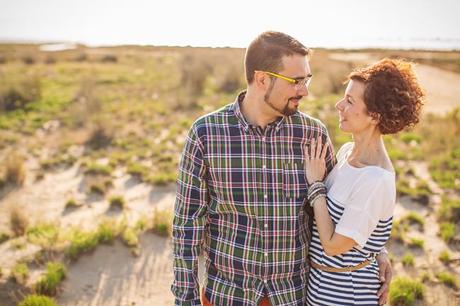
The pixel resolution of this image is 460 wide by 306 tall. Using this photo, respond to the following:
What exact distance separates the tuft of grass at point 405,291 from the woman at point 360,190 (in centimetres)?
254

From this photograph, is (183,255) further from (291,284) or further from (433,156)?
(433,156)

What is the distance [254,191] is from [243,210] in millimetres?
111

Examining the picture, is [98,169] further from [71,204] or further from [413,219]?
[413,219]

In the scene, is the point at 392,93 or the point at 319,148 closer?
the point at 392,93

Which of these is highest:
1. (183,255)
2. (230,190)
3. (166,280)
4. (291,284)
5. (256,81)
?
(256,81)

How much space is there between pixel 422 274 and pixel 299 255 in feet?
11.1

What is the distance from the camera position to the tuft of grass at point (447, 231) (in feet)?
19.6

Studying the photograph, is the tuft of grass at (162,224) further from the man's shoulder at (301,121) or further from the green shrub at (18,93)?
the green shrub at (18,93)

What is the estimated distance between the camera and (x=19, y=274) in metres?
4.79

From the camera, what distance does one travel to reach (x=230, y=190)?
2279mm

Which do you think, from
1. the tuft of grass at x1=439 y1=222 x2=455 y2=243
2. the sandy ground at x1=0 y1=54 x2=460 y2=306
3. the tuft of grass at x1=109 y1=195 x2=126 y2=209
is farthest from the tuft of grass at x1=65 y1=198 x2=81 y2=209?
the tuft of grass at x1=439 y1=222 x2=455 y2=243

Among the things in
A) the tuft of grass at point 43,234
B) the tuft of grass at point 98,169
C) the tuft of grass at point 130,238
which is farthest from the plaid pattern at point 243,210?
the tuft of grass at point 98,169

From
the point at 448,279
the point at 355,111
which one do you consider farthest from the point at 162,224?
the point at 355,111

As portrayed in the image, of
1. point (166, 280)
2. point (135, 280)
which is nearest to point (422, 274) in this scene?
point (166, 280)
